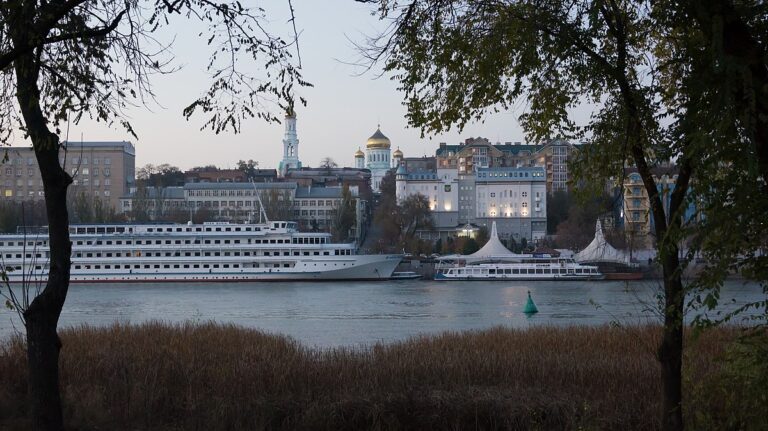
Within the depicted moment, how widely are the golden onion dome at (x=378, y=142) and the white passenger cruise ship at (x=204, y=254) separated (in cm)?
8876

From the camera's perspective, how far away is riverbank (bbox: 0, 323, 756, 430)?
8352mm

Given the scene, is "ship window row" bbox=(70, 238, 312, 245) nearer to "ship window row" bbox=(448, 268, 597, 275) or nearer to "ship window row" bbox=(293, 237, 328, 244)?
"ship window row" bbox=(293, 237, 328, 244)

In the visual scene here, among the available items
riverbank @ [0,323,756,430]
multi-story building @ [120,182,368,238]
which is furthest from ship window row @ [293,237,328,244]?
riverbank @ [0,323,756,430]

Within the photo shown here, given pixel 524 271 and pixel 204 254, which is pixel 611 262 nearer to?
pixel 524 271

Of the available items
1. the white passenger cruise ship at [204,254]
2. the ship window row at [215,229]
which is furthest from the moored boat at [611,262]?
the ship window row at [215,229]

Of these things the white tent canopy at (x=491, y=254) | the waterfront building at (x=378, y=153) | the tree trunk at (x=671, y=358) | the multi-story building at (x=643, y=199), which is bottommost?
the white tent canopy at (x=491, y=254)

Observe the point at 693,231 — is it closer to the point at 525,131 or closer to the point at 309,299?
the point at 525,131

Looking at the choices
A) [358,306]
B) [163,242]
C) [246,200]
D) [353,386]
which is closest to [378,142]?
[246,200]

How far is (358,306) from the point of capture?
3353cm

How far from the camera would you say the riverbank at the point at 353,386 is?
835 centimetres

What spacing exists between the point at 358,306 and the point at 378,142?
107541 mm

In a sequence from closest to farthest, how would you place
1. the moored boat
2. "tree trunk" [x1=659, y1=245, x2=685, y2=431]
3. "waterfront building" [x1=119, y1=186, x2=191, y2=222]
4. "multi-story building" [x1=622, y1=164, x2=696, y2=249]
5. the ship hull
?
"tree trunk" [x1=659, y1=245, x2=685, y2=431] → "multi-story building" [x1=622, y1=164, x2=696, y2=249] → the moored boat → the ship hull → "waterfront building" [x1=119, y1=186, x2=191, y2=222]

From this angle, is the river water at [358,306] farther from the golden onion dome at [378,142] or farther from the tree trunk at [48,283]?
the golden onion dome at [378,142]

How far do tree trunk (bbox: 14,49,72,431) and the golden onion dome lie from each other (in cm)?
13333
